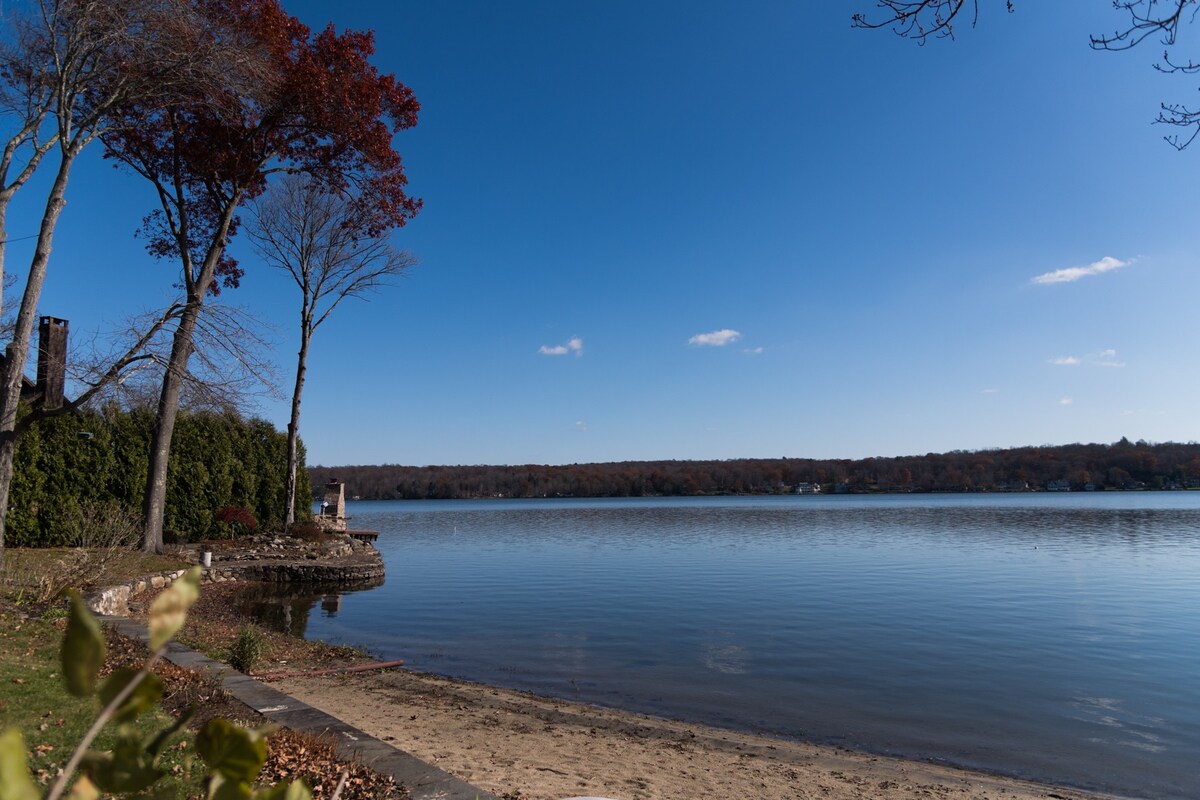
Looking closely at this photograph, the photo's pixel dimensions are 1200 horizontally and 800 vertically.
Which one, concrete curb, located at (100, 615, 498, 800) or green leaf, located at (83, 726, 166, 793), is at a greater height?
green leaf, located at (83, 726, 166, 793)

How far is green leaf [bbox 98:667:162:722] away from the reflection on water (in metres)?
12.5

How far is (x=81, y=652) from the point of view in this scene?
78cm

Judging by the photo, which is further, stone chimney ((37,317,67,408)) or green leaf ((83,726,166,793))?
→ stone chimney ((37,317,67,408))

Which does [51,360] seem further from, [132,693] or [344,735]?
[132,693]

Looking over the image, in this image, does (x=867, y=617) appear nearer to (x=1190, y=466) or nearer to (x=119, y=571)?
(x=119, y=571)

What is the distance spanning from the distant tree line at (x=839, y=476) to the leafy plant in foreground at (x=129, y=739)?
285 feet

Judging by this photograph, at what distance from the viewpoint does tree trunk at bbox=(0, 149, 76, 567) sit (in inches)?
372

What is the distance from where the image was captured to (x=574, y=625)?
45.6 ft

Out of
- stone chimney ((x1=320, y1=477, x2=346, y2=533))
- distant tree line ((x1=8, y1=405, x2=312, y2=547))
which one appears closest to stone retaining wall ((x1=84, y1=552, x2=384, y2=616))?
distant tree line ((x1=8, y1=405, x2=312, y2=547))

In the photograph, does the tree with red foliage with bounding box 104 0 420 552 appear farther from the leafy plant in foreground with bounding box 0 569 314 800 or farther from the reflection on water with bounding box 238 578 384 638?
the leafy plant in foreground with bounding box 0 569 314 800

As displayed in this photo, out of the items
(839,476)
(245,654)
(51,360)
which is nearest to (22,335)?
(51,360)

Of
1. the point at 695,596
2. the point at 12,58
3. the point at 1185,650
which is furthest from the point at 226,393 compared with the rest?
the point at 1185,650

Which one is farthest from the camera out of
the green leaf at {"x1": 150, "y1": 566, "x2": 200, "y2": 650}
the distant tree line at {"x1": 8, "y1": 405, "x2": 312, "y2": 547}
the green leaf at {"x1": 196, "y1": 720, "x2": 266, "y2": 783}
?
the distant tree line at {"x1": 8, "y1": 405, "x2": 312, "y2": 547}

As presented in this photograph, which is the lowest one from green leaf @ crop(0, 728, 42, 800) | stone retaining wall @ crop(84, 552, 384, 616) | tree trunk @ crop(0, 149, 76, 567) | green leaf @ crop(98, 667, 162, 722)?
stone retaining wall @ crop(84, 552, 384, 616)
